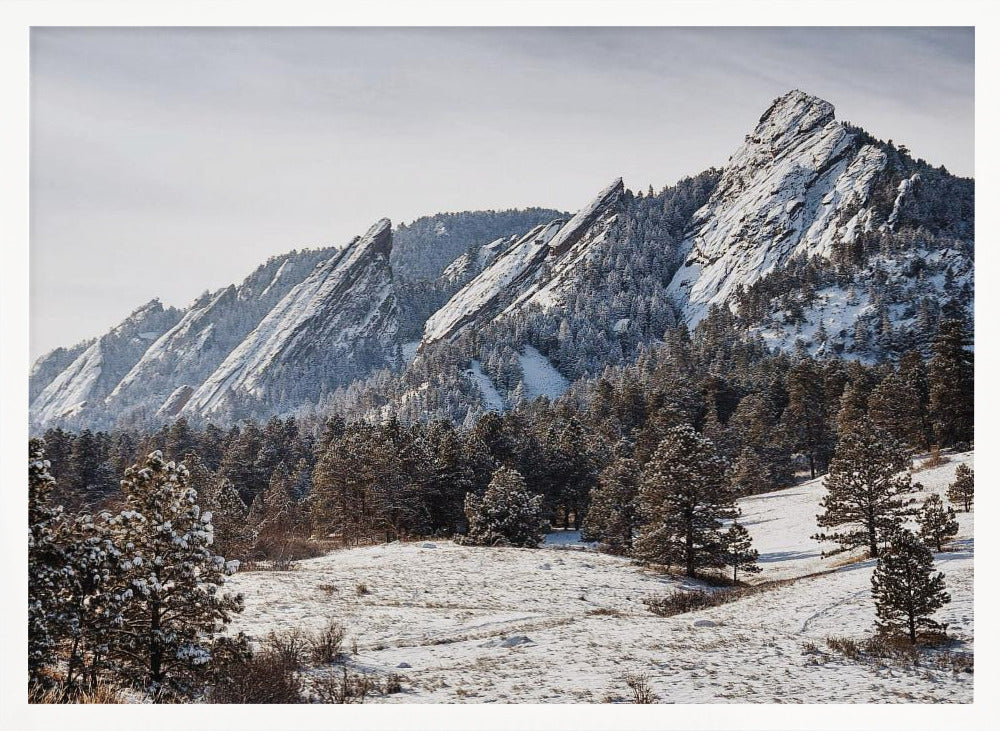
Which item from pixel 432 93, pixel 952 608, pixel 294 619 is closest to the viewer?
pixel 952 608

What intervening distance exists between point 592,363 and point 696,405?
80102mm

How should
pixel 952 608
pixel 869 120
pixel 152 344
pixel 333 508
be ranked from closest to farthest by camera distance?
pixel 952 608 → pixel 869 120 → pixel 333 508 → pixel 152 344

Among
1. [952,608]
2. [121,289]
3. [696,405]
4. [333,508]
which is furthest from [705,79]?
[696,405]

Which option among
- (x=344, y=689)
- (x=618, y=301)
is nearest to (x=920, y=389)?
(x=344, y=689)

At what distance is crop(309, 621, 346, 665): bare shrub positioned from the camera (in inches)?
462

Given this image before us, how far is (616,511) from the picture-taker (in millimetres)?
27719

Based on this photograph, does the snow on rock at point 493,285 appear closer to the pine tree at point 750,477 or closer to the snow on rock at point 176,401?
the snow on rock at point 176,401

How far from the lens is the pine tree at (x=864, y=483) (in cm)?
1969

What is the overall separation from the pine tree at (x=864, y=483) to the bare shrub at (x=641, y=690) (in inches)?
421

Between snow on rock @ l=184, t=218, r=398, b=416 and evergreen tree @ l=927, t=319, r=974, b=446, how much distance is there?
209 feet

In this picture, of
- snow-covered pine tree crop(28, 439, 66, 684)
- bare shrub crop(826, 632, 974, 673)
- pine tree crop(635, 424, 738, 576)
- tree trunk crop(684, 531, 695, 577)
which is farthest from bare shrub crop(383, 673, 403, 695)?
tree trunk crop(684, 531, 695, 577)

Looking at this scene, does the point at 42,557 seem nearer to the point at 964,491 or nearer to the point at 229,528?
the point at 229,528

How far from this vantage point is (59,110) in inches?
531

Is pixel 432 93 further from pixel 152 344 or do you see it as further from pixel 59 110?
pixel 152 344
